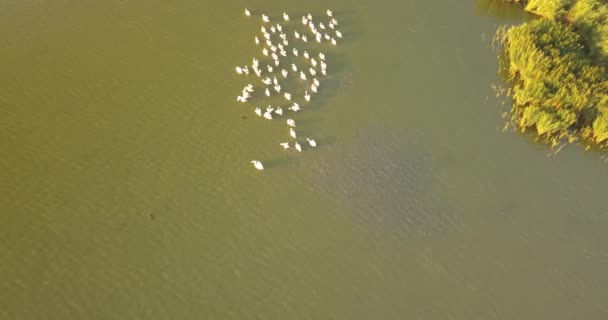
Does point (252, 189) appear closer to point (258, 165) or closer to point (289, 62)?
point (258, 165)

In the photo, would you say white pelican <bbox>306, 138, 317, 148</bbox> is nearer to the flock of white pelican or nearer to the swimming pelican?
the flock of white pelican

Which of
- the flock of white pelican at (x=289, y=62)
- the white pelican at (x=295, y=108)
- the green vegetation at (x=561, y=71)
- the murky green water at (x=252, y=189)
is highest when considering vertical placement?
the green vegetation at (x=561, y=71)

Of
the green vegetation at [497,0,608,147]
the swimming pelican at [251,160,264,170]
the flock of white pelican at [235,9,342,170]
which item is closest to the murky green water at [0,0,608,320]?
the swimming pelican at [251,160,264,170]

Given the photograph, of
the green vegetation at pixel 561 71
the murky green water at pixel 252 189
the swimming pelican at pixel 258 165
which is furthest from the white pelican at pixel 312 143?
the green vegetation at pixel 561 71

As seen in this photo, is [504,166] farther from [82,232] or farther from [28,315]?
[28,315]

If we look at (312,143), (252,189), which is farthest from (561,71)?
(252,189)

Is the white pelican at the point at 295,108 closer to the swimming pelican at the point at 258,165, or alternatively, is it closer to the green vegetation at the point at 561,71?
the swimming pelican at the point at 258,165
